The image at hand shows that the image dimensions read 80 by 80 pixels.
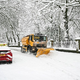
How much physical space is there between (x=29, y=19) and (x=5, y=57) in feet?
70.9

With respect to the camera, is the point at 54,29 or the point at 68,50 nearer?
the point at 68,50

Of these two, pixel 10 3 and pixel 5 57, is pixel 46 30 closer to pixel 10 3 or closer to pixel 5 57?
pixel 10 3

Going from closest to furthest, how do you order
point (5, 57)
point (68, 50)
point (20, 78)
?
point (20, 78)
point (5, 57)
point (68, 50)

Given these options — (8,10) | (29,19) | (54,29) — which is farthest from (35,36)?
(29,19)

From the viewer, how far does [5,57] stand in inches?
307

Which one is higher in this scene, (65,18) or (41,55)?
(65,18)

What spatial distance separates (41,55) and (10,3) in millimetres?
6013

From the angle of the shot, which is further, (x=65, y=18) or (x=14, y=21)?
(x=65, y=18)

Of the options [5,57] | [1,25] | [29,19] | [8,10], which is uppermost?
[29,19]

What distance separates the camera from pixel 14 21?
1283 centimetres

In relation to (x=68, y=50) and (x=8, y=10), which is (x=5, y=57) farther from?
(x=68, y=50)

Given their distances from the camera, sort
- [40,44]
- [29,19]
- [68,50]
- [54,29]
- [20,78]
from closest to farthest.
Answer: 1. [20,78]
2. [40,44]
3. [68,50]
4. [54,29]
5. [29,19]

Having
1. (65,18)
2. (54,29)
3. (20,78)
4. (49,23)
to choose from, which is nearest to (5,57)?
(20,78)

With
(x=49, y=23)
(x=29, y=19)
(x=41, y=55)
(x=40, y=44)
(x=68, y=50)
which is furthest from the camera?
(x=29, y=19)
